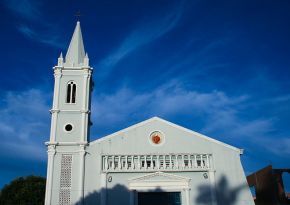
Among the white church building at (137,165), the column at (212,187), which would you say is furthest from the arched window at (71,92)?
the column at (212,187)

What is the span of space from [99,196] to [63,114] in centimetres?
786

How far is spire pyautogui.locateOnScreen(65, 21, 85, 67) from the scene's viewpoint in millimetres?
32109

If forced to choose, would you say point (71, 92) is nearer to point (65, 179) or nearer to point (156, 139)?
point (65, 179)

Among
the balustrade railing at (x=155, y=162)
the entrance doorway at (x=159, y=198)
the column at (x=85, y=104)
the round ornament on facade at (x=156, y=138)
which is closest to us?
the entrance doorway at (x=159, y=198)

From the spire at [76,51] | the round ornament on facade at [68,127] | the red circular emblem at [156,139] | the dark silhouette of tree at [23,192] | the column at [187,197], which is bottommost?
the column at [187,197]

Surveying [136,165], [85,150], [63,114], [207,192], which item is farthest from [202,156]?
[63,114]

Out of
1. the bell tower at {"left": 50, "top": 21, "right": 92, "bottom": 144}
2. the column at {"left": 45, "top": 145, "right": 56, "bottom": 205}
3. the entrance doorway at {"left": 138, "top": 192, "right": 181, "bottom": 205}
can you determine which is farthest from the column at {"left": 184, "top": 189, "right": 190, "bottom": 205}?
the column at {"left": 45, "top": 145, "right": 56, "bottom": 205}

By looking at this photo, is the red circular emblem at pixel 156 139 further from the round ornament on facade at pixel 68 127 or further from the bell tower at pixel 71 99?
the round ornament on facade at pixel 68 127

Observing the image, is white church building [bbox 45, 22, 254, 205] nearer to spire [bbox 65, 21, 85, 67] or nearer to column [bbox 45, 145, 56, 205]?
column [bbox 45, 145, 56, 205]

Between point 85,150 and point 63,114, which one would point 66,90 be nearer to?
point 63,114

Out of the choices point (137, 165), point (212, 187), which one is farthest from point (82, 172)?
point (212, 187)

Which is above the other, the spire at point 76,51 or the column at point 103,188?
the spire at point 76,51

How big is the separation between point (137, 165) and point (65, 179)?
5.89 metres

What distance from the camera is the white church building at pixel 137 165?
2706cm
